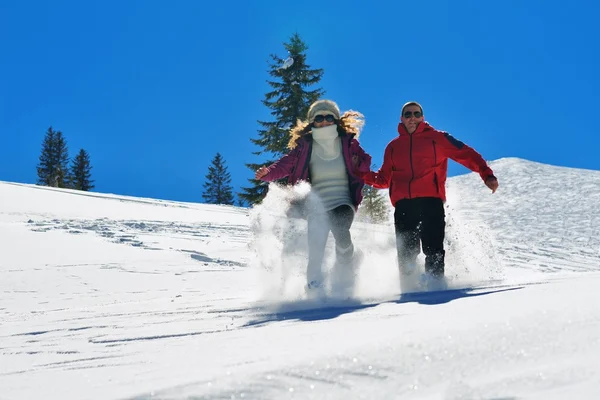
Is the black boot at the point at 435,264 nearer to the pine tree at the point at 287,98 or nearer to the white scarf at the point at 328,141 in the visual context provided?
the white scarf at the point at 328,141

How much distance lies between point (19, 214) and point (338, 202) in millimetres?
9448

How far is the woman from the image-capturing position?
548 centimetres

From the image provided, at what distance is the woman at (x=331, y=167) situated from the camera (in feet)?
18.0

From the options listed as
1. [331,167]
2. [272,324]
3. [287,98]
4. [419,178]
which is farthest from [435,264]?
[287,98]

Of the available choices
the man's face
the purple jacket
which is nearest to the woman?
the purple jacket

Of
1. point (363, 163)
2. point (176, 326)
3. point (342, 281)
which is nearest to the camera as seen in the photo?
point (176, 326)

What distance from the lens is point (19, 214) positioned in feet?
40.1

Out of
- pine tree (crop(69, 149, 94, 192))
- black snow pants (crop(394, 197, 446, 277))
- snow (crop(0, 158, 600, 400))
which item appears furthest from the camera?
pine tree (crop(69, 149, 94, 192))

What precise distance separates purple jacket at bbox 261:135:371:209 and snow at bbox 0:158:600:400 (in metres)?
0.23

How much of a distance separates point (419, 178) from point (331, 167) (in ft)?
2.95

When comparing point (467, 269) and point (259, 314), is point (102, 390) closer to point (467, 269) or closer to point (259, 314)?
point (259, 314)

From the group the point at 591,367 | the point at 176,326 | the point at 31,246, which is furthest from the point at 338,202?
the point at 31,246

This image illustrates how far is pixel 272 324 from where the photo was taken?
3.06 m

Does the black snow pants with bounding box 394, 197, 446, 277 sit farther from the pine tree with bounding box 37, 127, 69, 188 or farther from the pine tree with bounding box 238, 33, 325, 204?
the pine tree with bounding box 37, 127, 69, 188
